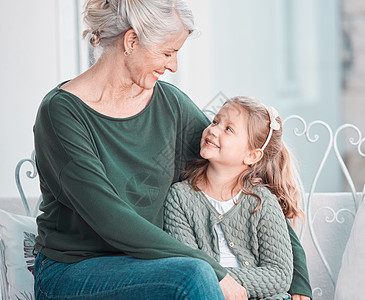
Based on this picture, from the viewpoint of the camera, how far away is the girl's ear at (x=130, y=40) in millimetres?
1520

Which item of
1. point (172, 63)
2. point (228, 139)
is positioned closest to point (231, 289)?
point (228, 139)

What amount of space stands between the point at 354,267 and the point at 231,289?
0.63 m

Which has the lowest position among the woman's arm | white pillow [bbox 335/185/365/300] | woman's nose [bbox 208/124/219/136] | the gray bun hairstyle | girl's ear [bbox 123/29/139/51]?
white pillow [bbox 335/185/365/300]

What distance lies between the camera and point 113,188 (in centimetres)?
145

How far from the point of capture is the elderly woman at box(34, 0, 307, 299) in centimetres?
133

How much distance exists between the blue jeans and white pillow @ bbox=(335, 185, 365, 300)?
28.8 inches

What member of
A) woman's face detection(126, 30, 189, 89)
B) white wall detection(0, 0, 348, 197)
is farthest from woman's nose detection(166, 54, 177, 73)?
white wall detection(0, 0, 348, 197)

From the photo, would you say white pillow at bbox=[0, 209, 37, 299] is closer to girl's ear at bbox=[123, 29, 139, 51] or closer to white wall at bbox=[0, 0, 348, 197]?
girl's ear at bbox=[123, 29, 139, 51]

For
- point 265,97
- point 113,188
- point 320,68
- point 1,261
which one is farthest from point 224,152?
point 320,68

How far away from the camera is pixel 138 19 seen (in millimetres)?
1499

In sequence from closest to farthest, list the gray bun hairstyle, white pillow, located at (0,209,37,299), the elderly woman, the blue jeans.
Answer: the blue jeans < the elderly woman < the gray bun hairstyle < white pillow, located at (0,209,37,299)

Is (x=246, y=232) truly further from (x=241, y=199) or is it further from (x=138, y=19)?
(x=138, y=19)

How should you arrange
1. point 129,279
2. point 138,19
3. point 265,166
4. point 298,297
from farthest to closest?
point 265,166 → point 298,297 → point 138,19 → point 129,279

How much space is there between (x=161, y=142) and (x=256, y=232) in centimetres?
36
